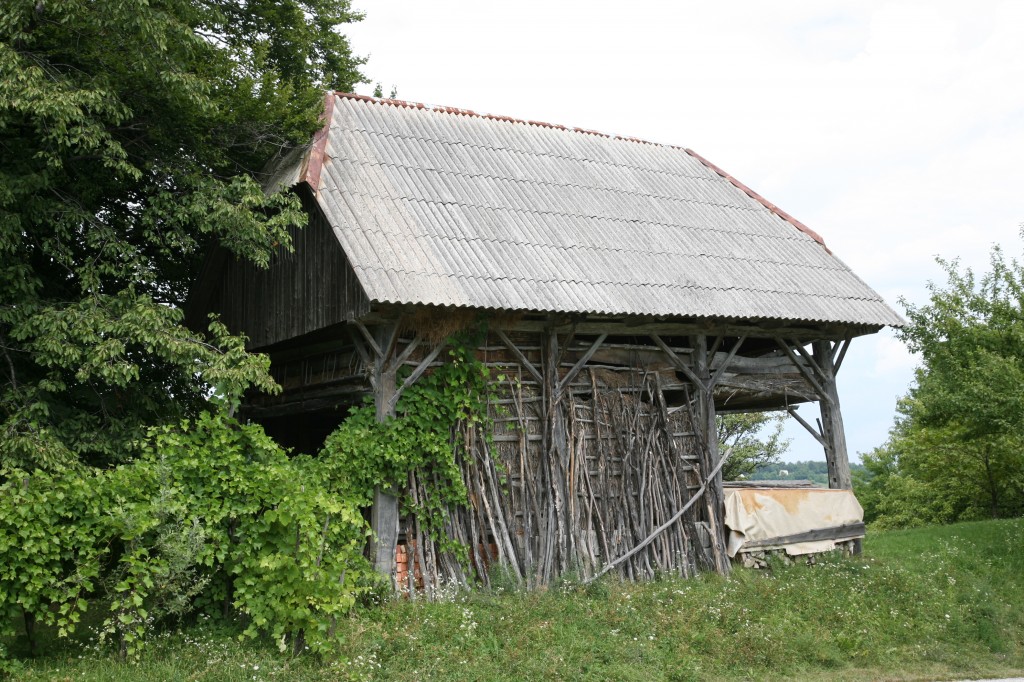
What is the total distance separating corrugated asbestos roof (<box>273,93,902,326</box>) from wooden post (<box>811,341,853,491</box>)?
3.00 feet

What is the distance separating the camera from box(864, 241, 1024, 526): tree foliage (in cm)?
1452

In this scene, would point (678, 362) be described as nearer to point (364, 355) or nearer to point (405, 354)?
point (405, 354)

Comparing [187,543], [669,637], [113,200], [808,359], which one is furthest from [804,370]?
[113,200]

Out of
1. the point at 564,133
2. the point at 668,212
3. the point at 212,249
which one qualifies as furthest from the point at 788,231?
the point at 212,249

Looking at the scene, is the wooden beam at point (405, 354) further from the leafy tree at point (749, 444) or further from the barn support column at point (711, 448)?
the leafy tree at point (749, 444)

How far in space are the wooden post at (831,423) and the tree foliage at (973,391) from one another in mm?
2649

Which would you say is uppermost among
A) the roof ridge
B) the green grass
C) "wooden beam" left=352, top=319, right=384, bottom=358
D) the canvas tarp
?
the roof ridge

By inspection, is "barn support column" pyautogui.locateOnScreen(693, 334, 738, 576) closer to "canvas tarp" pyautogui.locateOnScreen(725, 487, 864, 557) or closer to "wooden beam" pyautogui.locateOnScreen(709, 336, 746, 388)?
"wooden beam" pyautogui.locateOnScreen(709, 336, 746, 388)

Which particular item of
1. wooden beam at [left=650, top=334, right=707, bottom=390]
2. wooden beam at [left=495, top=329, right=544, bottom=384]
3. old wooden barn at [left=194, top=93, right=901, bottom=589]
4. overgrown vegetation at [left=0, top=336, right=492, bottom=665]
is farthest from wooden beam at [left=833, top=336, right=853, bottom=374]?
overgrown vegetation at [left=0, top=336, right=492, bottom=665]

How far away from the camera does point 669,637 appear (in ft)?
30.0

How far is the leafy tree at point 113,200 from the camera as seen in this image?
9203 millimetres

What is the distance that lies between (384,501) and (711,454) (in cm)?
465

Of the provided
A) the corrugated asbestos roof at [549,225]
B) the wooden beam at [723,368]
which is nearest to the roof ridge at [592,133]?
the corrugated asbestos roof at [549,225]

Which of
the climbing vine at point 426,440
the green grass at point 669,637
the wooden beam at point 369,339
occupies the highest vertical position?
the wooden beam at point 369,339
